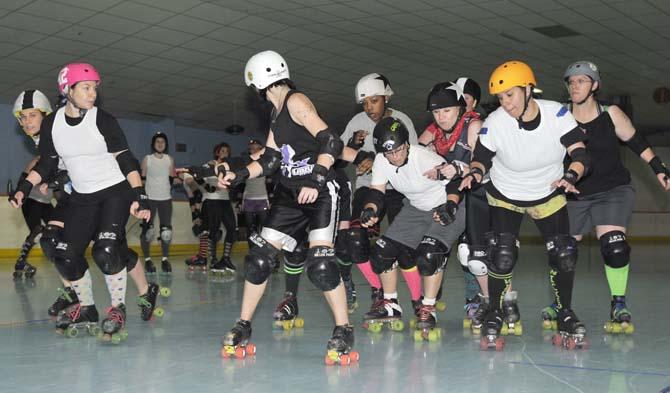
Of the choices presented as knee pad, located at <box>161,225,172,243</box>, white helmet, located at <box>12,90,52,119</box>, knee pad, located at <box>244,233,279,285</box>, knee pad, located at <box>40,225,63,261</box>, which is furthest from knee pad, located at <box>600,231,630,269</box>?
knee pad, located at <box>161,225,172,243</box>

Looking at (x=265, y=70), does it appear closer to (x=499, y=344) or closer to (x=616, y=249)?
(x=499, y=344)

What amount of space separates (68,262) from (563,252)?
2579 millimetres

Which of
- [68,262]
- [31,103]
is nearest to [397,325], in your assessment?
[68,262]

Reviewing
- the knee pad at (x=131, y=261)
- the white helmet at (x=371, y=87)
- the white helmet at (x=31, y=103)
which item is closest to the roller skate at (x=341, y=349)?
the knee pad at (x=131, y=261)

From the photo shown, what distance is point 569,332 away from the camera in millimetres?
3826

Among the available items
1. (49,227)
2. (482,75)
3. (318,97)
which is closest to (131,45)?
(318,97)

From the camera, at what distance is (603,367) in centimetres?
336

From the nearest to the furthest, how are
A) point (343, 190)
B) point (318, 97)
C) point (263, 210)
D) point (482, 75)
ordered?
point (343, 190) < point (263, 210) < point (482, 75) < point (318, 97)

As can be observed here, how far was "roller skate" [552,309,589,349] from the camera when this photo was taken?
3801 millimetres

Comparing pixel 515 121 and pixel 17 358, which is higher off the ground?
pixel 515 121

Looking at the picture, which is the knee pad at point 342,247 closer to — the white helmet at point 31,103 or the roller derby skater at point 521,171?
the roller derby skater at point 521,171

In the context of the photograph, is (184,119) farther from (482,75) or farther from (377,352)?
(377,352)

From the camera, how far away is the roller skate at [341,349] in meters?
3.42

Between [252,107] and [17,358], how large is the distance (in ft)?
46.3
